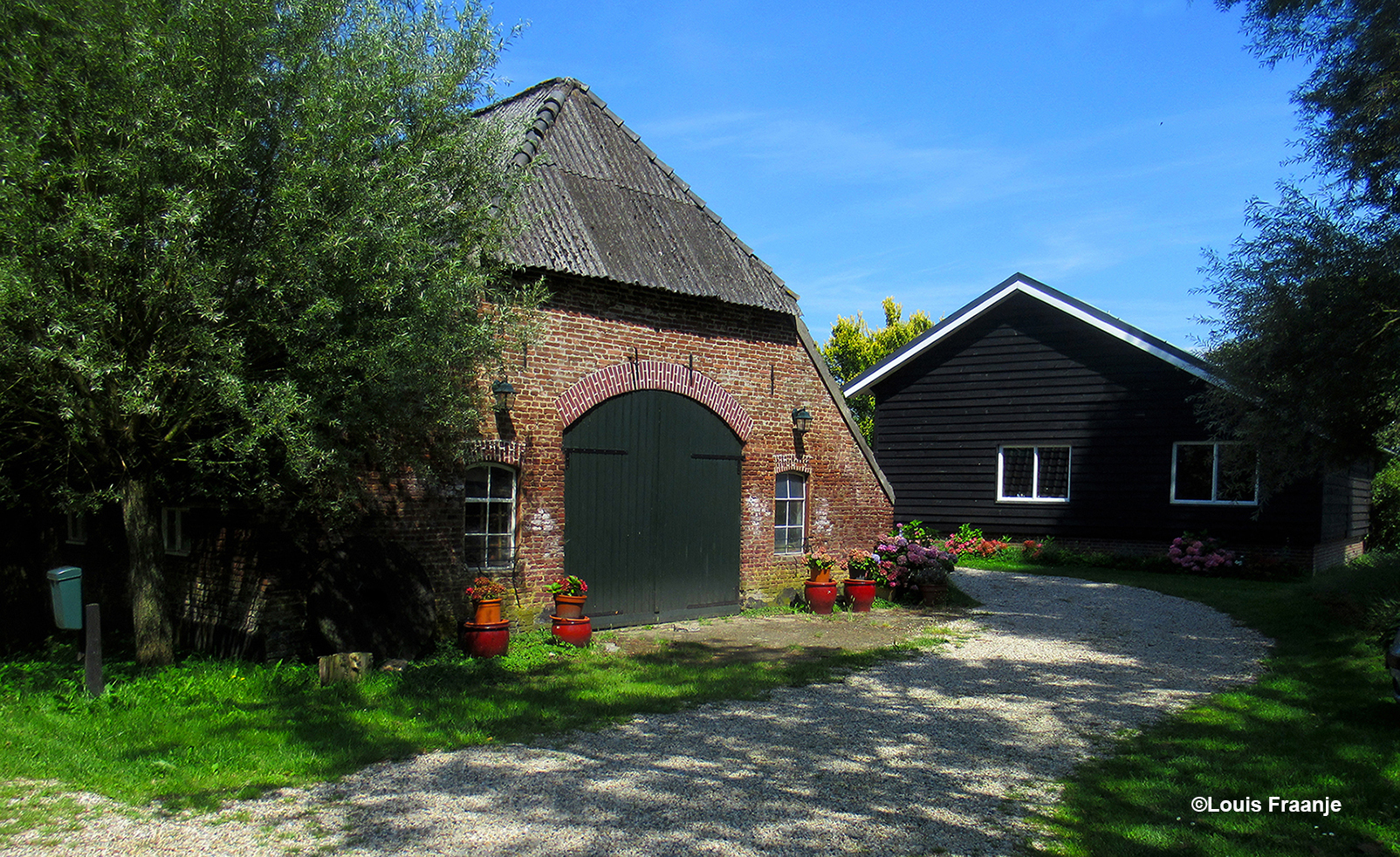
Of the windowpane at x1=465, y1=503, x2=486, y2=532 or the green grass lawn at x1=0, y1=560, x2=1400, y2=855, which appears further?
the windowpane at x1=465, y1=503, x2=486, y2=532

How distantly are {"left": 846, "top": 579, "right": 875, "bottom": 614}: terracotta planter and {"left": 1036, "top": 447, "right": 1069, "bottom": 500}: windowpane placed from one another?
32.5 ft

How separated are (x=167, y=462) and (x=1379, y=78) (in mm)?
13323

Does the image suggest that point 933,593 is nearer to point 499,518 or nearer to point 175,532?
point 499,518

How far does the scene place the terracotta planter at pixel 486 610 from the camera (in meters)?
9.61

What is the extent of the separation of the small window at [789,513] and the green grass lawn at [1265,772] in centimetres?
611

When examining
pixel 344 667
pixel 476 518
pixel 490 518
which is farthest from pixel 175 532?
pixel 344 667

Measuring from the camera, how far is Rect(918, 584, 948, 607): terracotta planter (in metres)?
14.1

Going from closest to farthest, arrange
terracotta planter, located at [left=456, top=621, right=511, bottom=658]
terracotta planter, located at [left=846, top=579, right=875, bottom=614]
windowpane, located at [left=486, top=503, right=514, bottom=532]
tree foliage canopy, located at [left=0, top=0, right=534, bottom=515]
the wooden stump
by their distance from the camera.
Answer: tree foliage canopy, located at [left=0, top=0, right=534, bottom=515] < the wooden stump < terracotta planter, located at [left=456, top=621, right=511, bottom=658] < windowpane, located at [left=486, top=503, right=514, bottom=532] < terracotta planter, located at [left=846, top=579, right=875, bottom=614]

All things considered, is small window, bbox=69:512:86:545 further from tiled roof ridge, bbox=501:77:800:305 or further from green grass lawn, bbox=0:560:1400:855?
tiled roof ridge, bbox=501:77:800:305

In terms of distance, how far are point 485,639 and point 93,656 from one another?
335cm

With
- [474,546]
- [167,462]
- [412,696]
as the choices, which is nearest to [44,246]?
[167,462]

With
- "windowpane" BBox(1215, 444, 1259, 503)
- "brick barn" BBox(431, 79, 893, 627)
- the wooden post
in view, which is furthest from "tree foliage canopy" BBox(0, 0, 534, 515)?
"windowpane" BBox(1215, 444, 1259, 503)

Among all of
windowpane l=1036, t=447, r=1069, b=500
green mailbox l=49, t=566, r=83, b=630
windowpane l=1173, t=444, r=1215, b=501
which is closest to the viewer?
green mailbox l=49, t=566, r=83, b=630

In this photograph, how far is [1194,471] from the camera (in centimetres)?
1992
